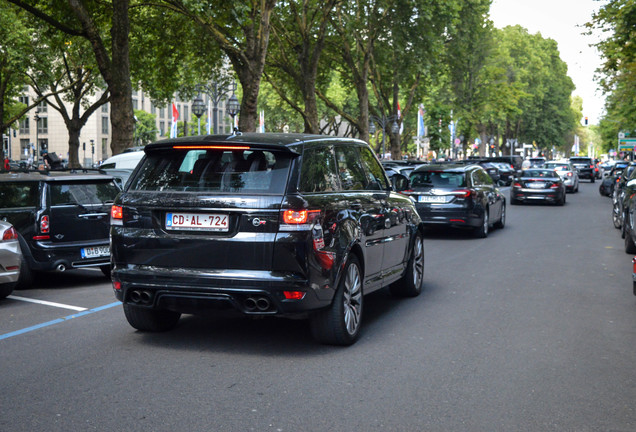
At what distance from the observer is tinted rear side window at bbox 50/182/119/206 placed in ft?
36.8

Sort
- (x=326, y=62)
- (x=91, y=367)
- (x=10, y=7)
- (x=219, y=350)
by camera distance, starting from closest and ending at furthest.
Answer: (x=91, y=367) → (x=219, y=350) → (x=10, y=7) → (x=326, y=62)

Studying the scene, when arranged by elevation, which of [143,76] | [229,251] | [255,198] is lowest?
[229,251]

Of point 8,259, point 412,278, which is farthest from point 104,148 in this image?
point 412,278

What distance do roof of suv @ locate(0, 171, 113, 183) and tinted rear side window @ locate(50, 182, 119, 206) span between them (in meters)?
0.09

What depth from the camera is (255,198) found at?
6.58 meters

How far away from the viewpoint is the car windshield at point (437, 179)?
58.9 feet

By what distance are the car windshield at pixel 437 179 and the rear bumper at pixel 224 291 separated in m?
11.4

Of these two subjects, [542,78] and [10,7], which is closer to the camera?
[10,7]

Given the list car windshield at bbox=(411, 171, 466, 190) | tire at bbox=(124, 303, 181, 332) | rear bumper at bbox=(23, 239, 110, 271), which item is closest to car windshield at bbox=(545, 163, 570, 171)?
car windshield at bbox=(411, 171, 466, 190)

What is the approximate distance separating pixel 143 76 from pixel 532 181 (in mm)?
18280

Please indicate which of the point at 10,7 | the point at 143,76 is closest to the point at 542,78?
the point at 143,76

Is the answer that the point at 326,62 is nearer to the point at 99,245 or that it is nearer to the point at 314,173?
the point at 99,245

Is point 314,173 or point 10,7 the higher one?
point 10,7

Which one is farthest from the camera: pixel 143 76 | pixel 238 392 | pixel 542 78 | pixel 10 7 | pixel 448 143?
pixel 542 78
